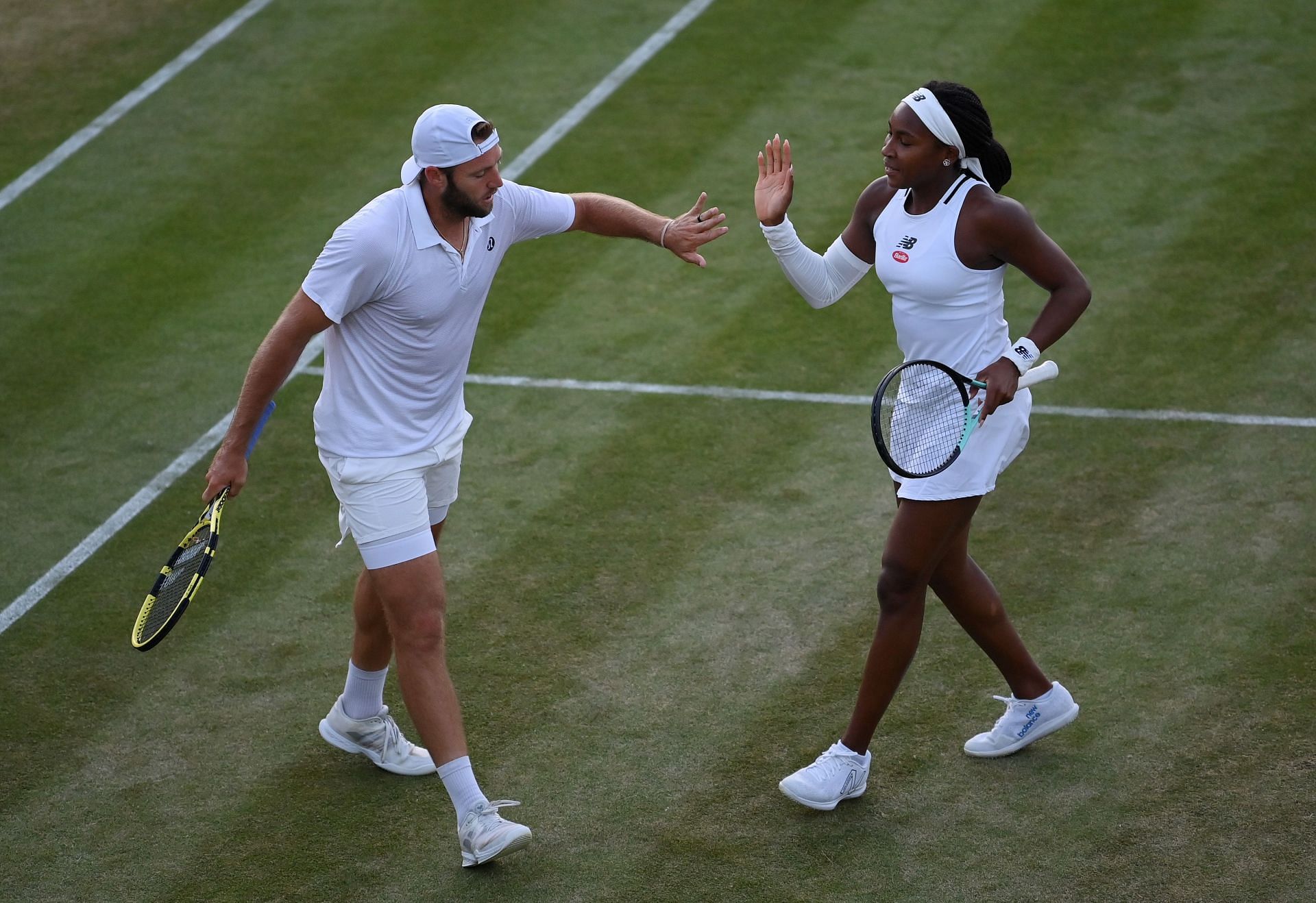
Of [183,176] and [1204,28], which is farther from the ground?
[183,176]

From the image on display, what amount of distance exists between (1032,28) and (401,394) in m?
9.34

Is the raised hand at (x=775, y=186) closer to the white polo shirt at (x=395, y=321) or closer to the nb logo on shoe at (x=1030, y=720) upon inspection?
the white polo shirt at (x=395, y=321)

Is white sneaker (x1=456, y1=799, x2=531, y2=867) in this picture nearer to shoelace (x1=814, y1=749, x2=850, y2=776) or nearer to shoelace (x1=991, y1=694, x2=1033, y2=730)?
shoelace (x1=814, y1=749, x2=850, y2=776)

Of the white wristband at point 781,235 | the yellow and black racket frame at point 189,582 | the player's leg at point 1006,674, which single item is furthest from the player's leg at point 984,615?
the yellow and black racket frame at point 189,582

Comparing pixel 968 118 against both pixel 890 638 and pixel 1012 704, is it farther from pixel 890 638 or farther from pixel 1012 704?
pixel 1012 704

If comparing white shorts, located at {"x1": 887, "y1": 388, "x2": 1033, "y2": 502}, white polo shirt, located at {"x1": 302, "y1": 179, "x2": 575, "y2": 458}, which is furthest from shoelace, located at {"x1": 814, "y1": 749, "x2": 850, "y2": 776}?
white polo shirt, located at {"x1": 302, "y1": 179, "x2": 575, "y2": 458}

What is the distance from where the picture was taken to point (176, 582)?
595 cm

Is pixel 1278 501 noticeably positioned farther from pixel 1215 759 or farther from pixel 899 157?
pixel 899 157

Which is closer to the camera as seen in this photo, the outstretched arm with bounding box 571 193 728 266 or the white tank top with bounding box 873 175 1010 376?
the white tank top with bounding box 873 175 1010 376

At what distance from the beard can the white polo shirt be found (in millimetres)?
89

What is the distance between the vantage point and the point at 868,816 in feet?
19.5

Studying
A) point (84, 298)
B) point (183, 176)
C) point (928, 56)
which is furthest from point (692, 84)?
point (84, 298)

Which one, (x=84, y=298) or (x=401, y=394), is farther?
(x=84, y=298)

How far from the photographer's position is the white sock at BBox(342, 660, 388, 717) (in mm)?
6316
